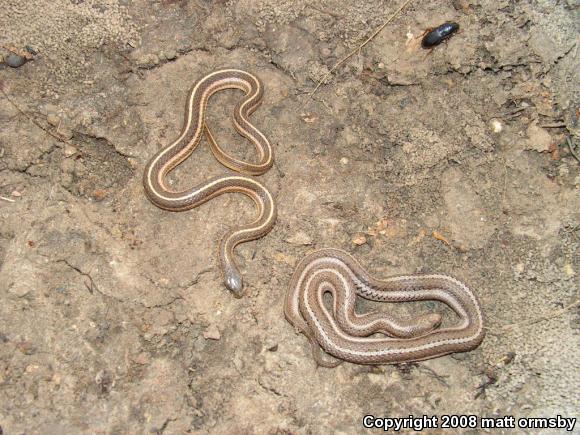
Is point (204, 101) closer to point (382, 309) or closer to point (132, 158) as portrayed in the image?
point (132, 158)

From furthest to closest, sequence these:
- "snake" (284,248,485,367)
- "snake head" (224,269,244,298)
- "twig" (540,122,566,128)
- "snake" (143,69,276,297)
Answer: "twig" (540,122,566,128) → "snake" (143,69,276,297) → "snake head" (224,269,244,298) → "snake" (284,248,485,367)

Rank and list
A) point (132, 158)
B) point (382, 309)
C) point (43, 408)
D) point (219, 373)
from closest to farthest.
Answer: point (43, 408)
point (219, 373)
point (382, 309)
point (132, 158)

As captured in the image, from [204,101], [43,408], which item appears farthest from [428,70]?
[43,408]

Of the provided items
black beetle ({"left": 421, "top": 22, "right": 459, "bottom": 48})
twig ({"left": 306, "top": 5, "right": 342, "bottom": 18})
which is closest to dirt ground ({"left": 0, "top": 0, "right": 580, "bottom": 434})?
twig ({"left": 306, "top": 5, "right": 342, "bottom": 18})

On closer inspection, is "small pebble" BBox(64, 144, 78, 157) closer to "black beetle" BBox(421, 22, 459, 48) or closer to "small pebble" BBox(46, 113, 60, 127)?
"small pebble" BBox(46, 113, 60, 127)

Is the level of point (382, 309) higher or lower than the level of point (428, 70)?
lower

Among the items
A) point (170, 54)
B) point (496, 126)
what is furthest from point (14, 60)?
point (496, 126)

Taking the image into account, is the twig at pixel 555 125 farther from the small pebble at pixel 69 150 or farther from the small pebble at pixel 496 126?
the small pebble at pixel 69 150
